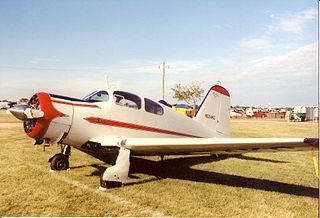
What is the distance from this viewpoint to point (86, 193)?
5.58 metres

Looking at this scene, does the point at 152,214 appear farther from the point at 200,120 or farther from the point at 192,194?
the point at 200,120

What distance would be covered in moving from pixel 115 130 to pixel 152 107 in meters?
1.31

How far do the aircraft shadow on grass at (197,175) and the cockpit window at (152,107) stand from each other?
163cm

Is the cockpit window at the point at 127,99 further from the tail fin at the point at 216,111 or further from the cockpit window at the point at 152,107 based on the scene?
the tail fin at the point at 216,111

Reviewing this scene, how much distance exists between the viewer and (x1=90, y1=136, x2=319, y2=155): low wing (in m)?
5.27

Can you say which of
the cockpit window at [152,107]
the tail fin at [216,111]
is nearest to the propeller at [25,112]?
the cockpit window at [152,107]

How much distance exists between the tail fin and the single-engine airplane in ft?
6.24

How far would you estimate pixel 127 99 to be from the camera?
7207 mm

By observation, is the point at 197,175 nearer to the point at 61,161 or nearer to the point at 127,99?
the point at 127,99

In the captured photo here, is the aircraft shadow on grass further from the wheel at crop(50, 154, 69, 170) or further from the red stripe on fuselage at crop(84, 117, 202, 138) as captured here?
the red stripe on fuselage at crop(84, 117, 202, 138)

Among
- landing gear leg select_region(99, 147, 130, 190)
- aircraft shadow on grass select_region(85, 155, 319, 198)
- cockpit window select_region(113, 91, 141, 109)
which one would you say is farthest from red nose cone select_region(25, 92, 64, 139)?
aircraft shadow on grass select_region(85, 155, 319, 198)

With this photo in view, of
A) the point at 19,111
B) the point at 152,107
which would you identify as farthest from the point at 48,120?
the point at 152,107

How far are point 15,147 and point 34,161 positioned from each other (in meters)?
3.51

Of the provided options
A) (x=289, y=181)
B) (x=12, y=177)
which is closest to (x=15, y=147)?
(x=12, y=177)
